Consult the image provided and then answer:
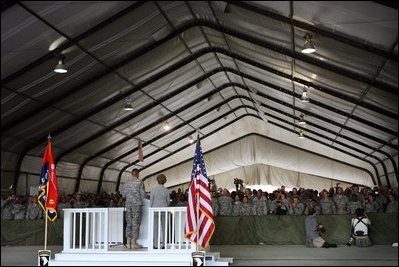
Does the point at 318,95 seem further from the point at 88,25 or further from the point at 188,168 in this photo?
the point at 188,168

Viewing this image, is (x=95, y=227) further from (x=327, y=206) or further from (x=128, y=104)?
(x=128, y=104)

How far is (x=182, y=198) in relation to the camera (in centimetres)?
1588

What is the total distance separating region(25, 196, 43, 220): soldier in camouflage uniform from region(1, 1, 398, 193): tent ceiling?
2724 millimetres

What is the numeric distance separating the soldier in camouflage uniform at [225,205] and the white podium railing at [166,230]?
430 cm

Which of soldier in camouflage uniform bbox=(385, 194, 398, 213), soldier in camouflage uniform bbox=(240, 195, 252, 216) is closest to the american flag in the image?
soldier in camouflage uniform bbox=(240, 195, 252, 216)

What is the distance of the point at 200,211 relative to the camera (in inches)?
381

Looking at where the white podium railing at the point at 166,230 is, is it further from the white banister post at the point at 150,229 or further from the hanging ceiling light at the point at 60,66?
the hanging ceiling light at the point at 60,66

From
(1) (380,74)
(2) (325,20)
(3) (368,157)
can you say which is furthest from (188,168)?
(2) (325,20)

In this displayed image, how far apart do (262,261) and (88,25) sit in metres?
6.82

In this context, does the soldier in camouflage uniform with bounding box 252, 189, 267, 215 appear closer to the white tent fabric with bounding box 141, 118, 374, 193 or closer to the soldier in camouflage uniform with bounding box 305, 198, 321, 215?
the soldier in camouflage uniform with bounding box 305, 198, 321, 215

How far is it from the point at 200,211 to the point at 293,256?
243cm

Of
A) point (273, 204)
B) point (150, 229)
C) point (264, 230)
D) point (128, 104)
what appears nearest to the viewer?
point (150, 229)

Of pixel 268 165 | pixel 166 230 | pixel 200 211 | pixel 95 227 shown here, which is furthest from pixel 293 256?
pixel 268 165

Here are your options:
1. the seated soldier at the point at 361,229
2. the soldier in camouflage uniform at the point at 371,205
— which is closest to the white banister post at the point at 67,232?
the seated soldier at the point at 361,229
